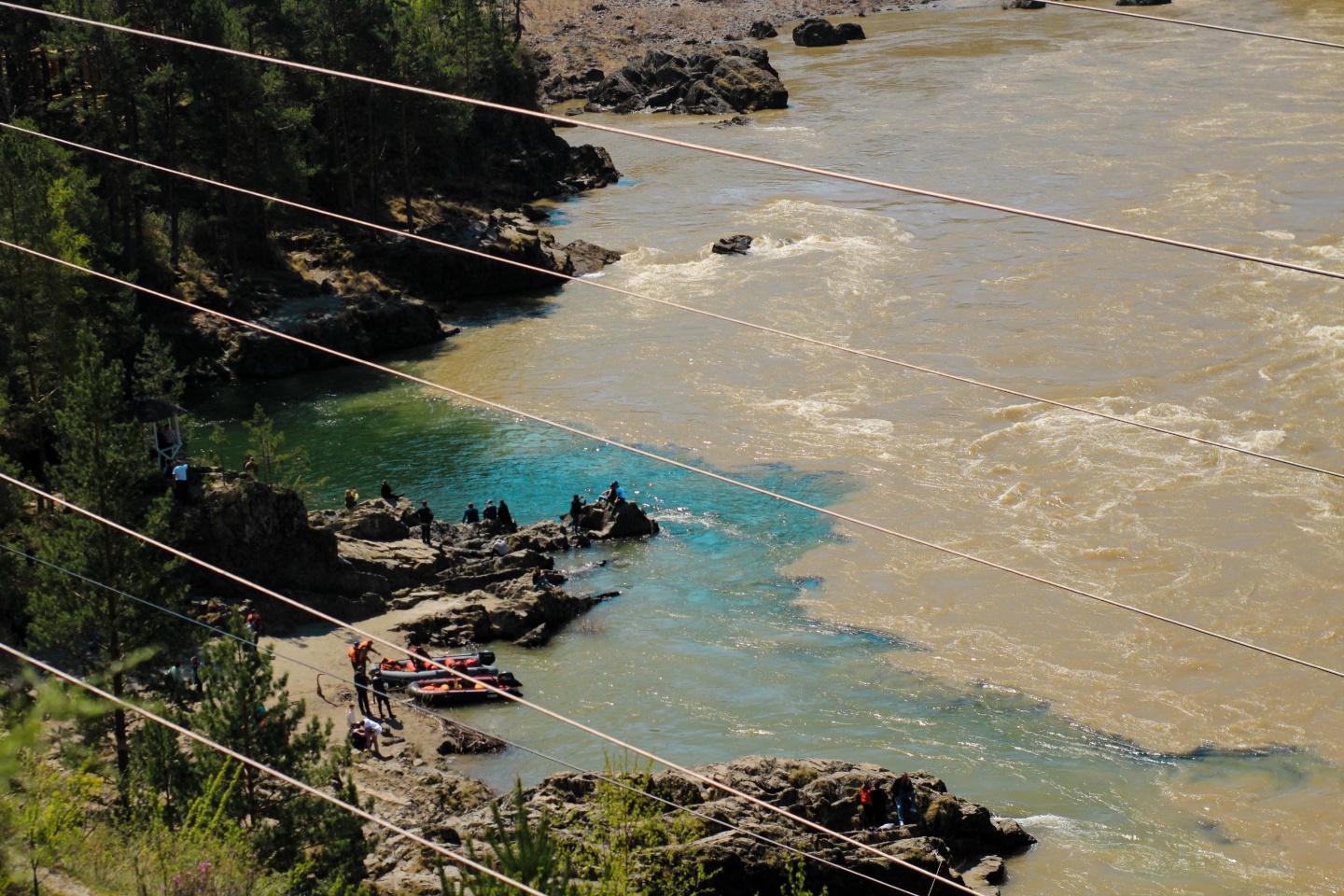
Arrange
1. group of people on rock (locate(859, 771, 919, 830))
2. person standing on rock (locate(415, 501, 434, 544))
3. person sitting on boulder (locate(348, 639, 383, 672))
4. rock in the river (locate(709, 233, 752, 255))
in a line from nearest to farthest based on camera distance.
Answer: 1. group of people on rock (locate(859, 771, 919, 830))
2. person sitting on boulder (locate(348, 639, 383, 672))
3. person standing on rock (locate(415, 501, 434, 544))
4. rock in the river (locate(709, 233, 752, 255))

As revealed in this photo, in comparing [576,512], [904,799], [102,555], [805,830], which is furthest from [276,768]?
[576,512]

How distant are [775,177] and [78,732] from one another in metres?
52.4

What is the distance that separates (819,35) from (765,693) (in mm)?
80916

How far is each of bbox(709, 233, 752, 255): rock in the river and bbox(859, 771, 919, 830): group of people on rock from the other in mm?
36340

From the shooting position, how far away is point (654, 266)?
174 ft

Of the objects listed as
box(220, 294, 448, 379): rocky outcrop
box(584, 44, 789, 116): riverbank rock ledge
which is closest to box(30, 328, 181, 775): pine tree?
box(220, 294, 448, 379): rocky outcrop

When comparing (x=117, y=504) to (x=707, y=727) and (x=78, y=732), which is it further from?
(x=707, y=727)

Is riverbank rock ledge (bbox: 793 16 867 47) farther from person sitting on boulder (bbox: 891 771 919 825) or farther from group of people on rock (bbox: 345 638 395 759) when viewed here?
person sitting on boulder (bbox: 891 771 919 825)

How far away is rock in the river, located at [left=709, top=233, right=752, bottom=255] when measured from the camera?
176ft

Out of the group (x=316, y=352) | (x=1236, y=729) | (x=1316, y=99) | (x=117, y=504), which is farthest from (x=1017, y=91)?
(x=117, y=504)

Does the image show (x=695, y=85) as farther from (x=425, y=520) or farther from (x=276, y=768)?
(x=276, y=768)

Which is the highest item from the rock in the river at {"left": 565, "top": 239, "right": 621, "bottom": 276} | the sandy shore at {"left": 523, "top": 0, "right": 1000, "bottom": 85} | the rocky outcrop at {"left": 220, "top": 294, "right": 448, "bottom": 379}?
the sandy shore at {"left": 523, "top": 0, "right": 1000, "bottom": 85}

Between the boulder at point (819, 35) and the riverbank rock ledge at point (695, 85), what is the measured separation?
13.6 metres

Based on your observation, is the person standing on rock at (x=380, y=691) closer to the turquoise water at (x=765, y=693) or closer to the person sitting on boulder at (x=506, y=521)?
the turquoise water at (x=765, y=693)
